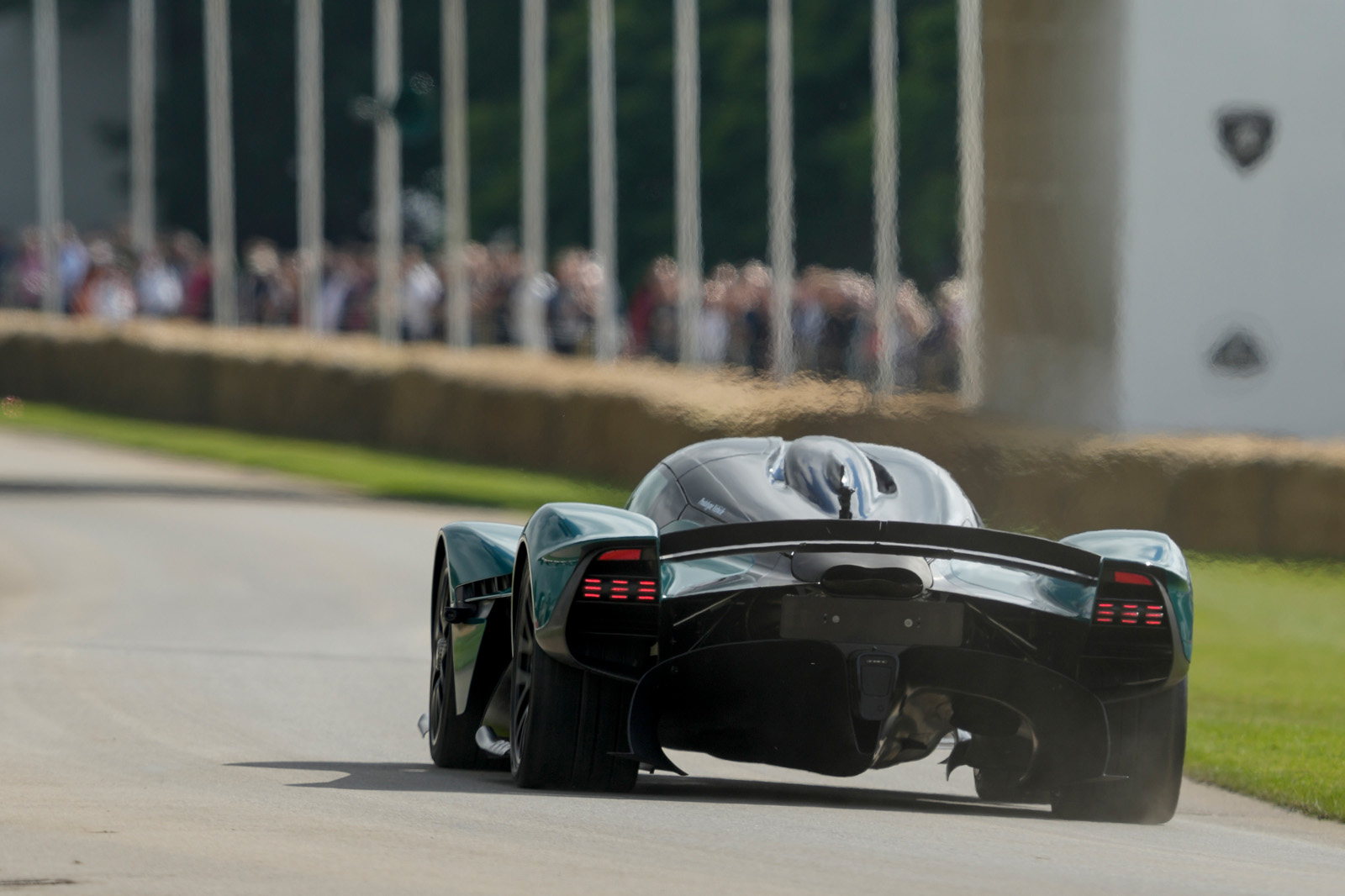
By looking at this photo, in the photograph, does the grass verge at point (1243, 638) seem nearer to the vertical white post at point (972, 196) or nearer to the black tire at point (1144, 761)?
the black tire at point (1144, 761)

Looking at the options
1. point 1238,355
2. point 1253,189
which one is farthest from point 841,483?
point 1253,189

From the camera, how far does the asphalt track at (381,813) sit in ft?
20.1

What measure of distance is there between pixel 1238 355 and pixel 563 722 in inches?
770

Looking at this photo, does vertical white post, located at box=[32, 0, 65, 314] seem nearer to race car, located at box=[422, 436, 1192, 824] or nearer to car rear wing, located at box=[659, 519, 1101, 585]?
race car, located at box=[422, 436, 1192, 824]

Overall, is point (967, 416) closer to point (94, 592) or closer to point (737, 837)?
point (94, 592)

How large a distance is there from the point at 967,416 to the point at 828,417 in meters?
5.21

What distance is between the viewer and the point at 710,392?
18281 mm

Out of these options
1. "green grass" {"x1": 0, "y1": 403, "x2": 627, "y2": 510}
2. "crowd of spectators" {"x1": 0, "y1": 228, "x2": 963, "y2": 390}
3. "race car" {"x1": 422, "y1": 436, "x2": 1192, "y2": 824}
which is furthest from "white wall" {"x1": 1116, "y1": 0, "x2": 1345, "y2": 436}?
"race car" {"x1": 422, "y1": 436, "x2": 1192, "y2": 824}

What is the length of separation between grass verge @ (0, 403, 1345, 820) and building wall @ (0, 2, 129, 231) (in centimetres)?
3105

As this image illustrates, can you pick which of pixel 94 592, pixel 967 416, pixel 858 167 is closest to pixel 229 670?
pixel 94 592

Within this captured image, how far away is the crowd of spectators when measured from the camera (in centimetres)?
2844

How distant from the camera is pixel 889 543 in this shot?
7215 millimetres

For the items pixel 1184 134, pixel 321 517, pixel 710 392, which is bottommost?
pixel 321 517

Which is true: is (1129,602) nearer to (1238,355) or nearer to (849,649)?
(849,649)
